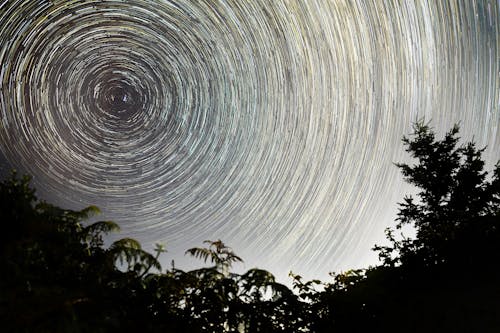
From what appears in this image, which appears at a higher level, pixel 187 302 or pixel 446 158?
pixel 446 158

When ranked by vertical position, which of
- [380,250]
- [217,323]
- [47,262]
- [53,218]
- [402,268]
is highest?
[380,250]

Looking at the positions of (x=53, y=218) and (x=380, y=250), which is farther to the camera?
(x=380, y=250)

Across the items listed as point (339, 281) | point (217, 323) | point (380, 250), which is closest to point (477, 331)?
point (339, 281)

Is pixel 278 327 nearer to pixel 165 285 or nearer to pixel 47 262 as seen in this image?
pixel 165 285

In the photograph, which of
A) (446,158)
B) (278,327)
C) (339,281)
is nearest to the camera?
(278,327)

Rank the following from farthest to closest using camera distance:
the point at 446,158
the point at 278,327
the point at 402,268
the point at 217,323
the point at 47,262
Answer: the point at 446,158, the point at 402,268, the point at 278,327, the point at 217,323, the point at 47,262

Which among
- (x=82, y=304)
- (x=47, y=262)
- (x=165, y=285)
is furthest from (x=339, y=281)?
(x=47, y=262)
